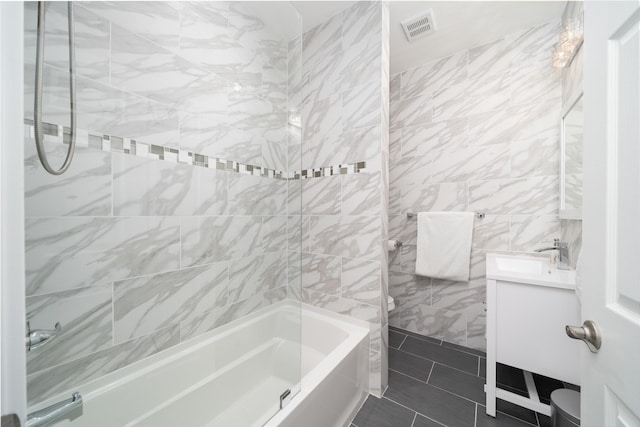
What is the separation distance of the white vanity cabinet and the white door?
687mm

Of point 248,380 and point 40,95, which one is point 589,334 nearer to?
point 248,380

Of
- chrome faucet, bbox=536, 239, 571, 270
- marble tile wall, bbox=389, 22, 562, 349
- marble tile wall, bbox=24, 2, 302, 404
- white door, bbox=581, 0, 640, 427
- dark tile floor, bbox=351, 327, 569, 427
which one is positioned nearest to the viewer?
white door, bbox=581, 0, 640, 427

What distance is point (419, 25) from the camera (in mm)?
1719

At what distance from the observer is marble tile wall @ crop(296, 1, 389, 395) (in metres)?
1.48

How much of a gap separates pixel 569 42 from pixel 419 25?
2.98 feet

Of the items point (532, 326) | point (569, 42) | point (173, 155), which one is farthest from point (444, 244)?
point (173, 155)

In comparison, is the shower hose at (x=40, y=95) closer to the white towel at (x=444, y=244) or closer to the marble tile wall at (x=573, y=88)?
the white towel at (x=444, y=244)

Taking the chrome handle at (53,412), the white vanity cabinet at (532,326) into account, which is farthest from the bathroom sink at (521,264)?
the chrome handle at (53,412)

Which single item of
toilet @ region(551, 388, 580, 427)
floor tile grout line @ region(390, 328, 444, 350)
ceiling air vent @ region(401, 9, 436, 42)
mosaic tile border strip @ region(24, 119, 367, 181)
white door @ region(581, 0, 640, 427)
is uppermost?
ceiling air vent @ region(401, 9, 436, 42)

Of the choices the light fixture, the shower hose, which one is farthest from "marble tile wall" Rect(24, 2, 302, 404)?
the light fixture

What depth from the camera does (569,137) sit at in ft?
4.90

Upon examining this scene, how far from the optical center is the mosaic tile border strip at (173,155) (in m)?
0.86

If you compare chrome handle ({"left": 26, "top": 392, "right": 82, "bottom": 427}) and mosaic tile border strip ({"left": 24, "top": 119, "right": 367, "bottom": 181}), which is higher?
mosaic tile border strip ({"left": 24, "top": 119, "right": 367, "bottom": 181})

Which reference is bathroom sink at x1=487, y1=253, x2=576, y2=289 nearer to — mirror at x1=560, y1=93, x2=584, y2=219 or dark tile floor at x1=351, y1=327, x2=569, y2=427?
mirror at x1=560, y1=93, x2=584, y2=219
